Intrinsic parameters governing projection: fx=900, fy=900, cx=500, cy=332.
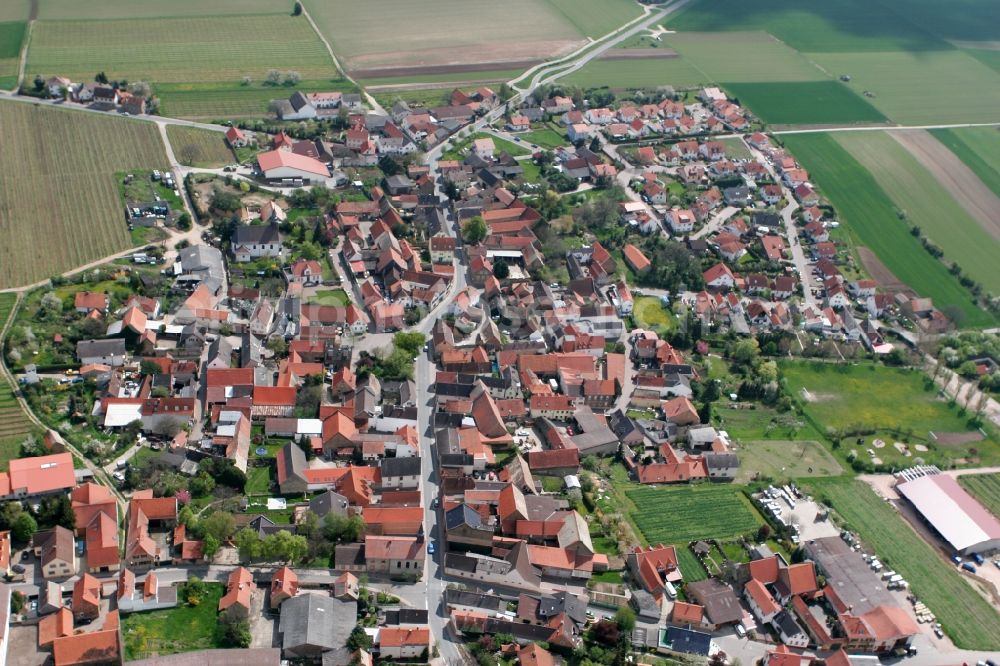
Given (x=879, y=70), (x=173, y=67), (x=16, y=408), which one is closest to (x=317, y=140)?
(x=173, y=67)

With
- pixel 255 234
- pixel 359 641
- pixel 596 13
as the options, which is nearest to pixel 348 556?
pixel 359 641

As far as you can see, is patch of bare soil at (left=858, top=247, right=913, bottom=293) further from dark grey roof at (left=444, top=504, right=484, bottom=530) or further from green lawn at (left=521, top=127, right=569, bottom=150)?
dark grey roof at (left=444, top=504, right=484, bottom=530)

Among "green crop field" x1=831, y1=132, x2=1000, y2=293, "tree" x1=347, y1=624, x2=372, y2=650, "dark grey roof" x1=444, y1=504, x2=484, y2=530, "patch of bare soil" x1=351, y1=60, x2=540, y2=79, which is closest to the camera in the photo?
"tree" x1=347, y1=624, x2=372, y2=650

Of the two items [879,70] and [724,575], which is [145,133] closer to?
[724,575]

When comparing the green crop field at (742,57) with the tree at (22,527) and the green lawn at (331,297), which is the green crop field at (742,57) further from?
the tree at (22,527)

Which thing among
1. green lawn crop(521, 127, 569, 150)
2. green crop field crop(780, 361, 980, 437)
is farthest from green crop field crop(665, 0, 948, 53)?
green crop field crop(780, 361, 980, 437)

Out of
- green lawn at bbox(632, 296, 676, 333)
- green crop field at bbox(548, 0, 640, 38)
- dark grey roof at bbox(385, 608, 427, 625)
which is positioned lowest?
dark grey roof at bbox(385, 608, 427, 625)
